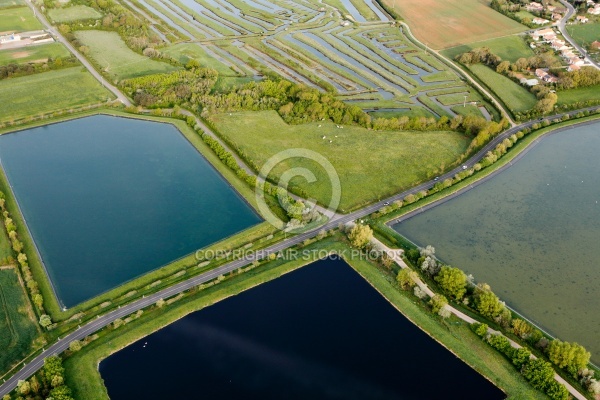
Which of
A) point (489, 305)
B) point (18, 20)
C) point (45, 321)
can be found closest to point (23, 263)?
point (45, 321)

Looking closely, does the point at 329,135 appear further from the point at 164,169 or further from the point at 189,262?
the point at 189,262

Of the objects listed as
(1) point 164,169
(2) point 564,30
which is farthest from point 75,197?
(2) point 564,30

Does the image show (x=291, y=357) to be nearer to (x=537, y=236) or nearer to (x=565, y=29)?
(x=537, y=236)

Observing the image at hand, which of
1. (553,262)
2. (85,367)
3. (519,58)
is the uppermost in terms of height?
(519,58)

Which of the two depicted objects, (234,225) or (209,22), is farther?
(209,22)

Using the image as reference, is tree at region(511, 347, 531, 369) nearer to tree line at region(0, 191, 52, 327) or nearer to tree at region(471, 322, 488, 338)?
tree at region(471, 322, 488, 338)
